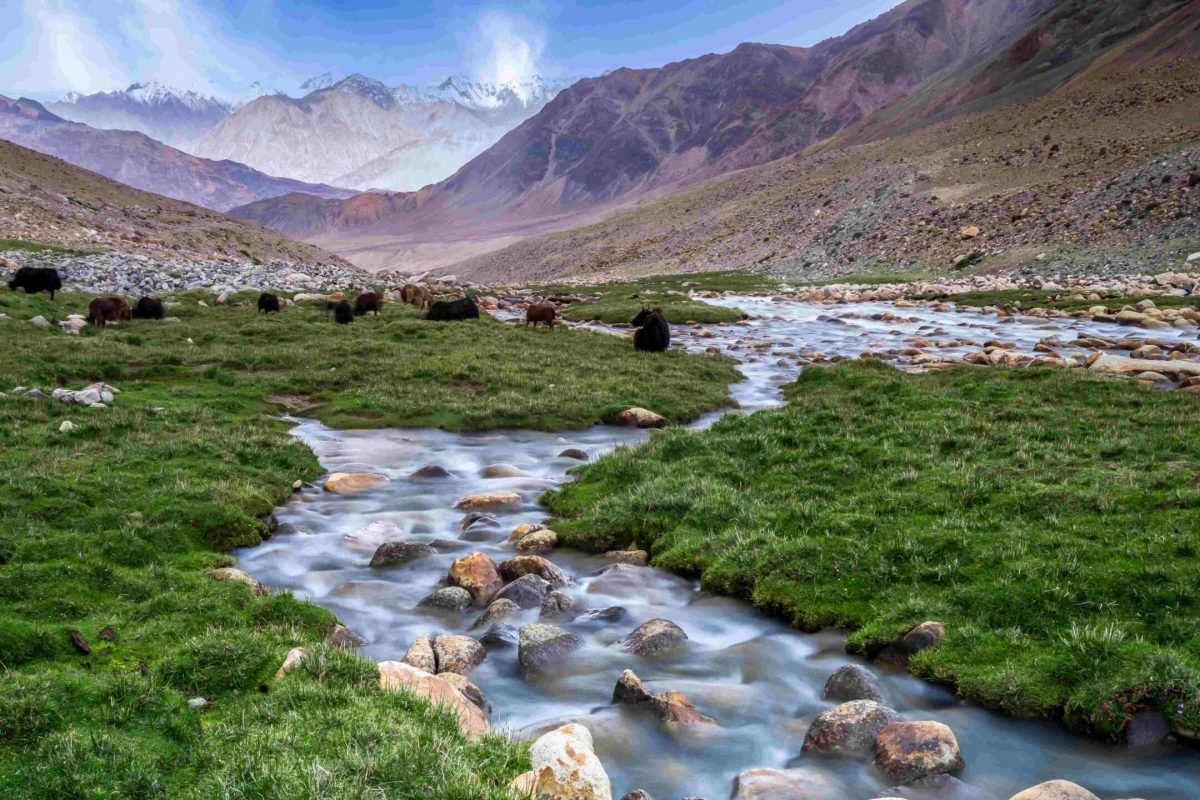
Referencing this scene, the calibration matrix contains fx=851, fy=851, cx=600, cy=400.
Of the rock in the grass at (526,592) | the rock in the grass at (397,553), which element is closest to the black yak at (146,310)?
the rock in the grass at (397,553)

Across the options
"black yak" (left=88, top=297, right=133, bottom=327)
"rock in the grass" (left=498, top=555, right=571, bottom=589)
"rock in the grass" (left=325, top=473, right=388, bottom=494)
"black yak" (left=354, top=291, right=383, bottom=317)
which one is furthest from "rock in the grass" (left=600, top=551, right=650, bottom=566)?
"black yak" (left=354, top=291, right=383, bottom=317)

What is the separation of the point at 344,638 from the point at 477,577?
199cm

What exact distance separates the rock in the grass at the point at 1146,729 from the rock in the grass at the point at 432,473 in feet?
36.1

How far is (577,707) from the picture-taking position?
743cm

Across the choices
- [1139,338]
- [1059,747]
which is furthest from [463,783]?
[1139,338]

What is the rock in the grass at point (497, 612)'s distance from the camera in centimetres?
925

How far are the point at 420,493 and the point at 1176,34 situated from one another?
15851cm

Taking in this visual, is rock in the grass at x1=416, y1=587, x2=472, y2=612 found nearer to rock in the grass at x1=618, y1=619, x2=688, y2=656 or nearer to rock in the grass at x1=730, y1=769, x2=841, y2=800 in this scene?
rock in the grass at x1=618, y1=619, x2=688, y2=656

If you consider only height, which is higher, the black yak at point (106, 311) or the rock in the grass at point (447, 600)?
the black yak at point (106, 311)

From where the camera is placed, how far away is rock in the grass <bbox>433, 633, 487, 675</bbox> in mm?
8078

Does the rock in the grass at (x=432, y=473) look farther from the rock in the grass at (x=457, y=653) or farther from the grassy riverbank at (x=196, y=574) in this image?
the rock in the grass at (x=457, y=653)

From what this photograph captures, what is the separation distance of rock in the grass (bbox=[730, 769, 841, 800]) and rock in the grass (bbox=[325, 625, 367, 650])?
400 cm

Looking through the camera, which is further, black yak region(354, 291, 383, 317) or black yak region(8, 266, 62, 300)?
black yak region(354, 291, 383, 317)

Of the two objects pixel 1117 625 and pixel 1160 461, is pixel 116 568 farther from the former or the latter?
pixel 1160 461
